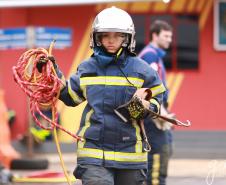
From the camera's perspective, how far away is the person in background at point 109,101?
17.2 feet

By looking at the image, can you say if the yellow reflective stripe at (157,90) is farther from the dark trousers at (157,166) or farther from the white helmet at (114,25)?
the dark trousers at (157,166)

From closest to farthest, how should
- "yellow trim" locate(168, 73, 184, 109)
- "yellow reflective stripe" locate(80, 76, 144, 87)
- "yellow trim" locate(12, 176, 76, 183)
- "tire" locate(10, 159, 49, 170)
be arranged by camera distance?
"yellow reflective stripe" locate(80, 76, 144, 87) < "yellow trim" locate(12, 176, 76, 183) < "tire" locate(10, 159, 49, 170) < "yellow trim" locate(168, 73, 184, 109)

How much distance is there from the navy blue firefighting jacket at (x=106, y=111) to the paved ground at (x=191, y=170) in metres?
3.17

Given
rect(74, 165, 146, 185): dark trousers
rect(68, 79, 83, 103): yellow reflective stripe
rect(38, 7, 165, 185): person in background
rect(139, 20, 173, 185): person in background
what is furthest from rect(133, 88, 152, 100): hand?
rect(139, 20, 173, 185): person in background

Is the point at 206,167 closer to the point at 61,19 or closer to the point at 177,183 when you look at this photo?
the point at 177,183

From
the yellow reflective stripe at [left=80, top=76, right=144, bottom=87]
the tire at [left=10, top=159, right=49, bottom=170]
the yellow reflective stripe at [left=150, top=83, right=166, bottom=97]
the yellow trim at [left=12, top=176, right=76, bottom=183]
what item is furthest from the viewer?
the tire at [left=10, top=159, right=49, bottom=170]

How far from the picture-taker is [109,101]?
5.26m

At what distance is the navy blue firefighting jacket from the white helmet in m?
0.11

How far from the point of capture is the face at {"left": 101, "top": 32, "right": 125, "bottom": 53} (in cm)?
534

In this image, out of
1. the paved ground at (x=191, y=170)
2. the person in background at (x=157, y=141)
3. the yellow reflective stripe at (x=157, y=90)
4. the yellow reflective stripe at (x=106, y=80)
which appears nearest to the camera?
the yellow reflective stripe at (x=106, y=80)

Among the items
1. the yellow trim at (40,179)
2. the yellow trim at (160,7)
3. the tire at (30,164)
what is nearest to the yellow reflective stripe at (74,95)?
the yellow trim at (40,179)

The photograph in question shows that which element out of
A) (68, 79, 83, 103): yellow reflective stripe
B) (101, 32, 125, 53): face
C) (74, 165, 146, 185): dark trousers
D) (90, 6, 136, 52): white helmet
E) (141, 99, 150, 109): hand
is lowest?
(74, 165, 146, 185): dark trousers

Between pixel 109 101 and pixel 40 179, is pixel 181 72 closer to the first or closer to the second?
pixel 40 179

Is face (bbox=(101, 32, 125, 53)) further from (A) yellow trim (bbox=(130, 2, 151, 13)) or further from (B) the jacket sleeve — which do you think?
(A) yellow trim (bbox=(130, 2, 151, 13))
